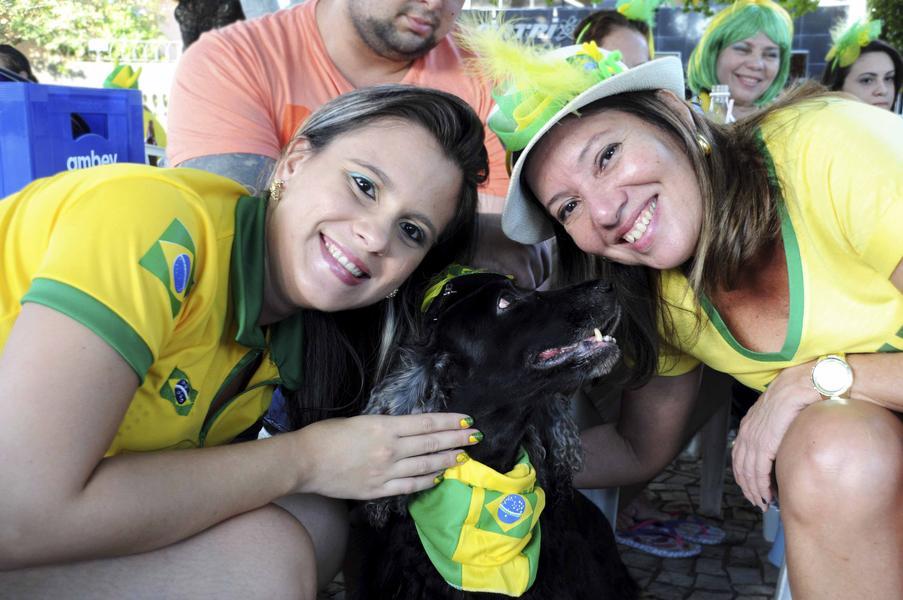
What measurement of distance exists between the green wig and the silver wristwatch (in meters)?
2.85

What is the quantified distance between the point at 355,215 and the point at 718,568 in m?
2.01

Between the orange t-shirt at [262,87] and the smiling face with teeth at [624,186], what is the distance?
0.72 m

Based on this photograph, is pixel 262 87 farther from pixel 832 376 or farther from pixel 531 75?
pixel 832 376

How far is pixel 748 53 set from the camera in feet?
14.8

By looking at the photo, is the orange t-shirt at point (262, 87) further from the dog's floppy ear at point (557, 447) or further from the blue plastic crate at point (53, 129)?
the dog's floppy ear at point (557, 447)

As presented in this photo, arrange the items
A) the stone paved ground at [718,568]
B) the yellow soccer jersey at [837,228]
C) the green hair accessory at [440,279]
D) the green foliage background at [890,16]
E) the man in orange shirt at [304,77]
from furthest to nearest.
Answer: the green foliage background at [890,16] < the stone paved ground at [718,568] < the man in orange shirt at [304,77] < the green hair accessory at [440,279] < the yellow soccer jersey at [837,228]

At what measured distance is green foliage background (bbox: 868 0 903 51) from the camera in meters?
8.86

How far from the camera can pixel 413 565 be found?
2.21 m

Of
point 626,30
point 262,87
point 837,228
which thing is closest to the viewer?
point 837,228

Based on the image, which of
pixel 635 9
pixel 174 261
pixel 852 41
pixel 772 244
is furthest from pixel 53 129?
pixel 852 41

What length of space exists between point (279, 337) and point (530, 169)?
0.74 metres

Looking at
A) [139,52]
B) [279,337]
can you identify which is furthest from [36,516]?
[139,52]

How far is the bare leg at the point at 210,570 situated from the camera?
1.51 metres

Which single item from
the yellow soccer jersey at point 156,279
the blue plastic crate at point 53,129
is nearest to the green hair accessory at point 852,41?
the blue plastic crate at point 53,129
